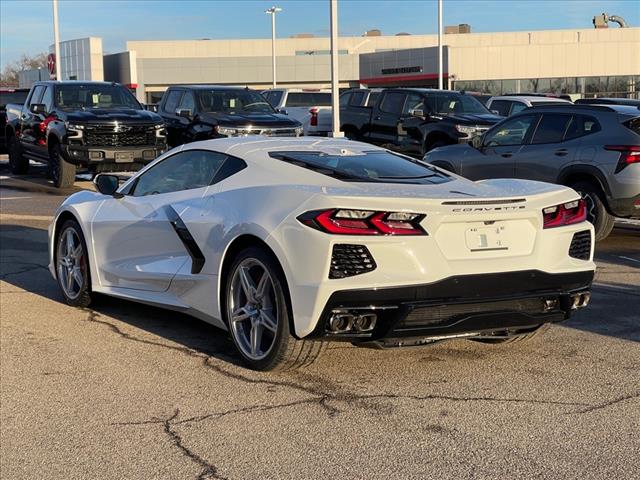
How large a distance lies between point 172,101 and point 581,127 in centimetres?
1092

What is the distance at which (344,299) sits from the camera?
15.9 feet

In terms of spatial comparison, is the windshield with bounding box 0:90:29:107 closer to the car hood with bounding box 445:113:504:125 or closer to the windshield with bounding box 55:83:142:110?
the windshield with bounding box 55:83:142:110

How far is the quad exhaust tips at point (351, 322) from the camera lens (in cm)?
489

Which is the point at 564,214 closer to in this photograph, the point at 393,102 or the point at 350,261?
the point at 350,261

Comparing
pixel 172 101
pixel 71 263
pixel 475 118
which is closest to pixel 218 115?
pixel 172 101

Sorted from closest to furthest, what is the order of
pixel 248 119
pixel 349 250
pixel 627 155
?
1. pixel 349 250
2. pixel 627 155
3. pixel 248 119

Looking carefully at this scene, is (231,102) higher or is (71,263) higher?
(231,102)

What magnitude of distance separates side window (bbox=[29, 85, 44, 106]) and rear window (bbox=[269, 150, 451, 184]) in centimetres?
1360

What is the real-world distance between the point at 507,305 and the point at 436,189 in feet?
2.72

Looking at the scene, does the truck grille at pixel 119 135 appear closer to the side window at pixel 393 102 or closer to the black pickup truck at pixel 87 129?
the black pickup truck at pixel 87 129

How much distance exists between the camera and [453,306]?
5.03 metres

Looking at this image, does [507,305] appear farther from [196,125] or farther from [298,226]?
[196,125]

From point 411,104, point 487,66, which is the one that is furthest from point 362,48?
point 411,104

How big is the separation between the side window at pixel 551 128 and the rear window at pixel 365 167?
524 cm
